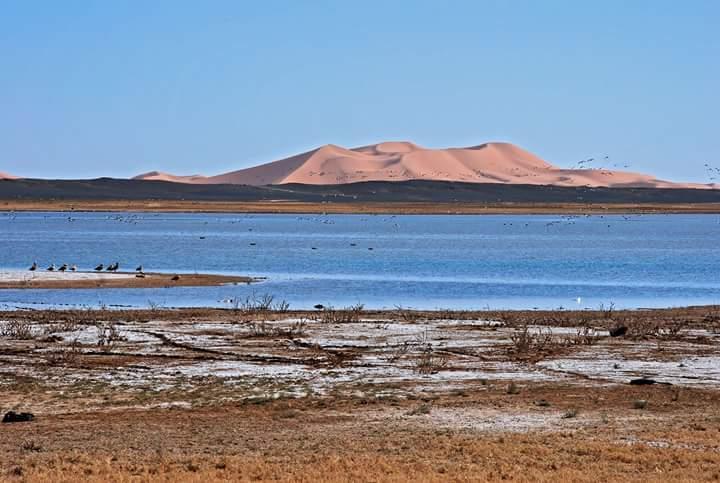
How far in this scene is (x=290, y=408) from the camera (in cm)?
1748

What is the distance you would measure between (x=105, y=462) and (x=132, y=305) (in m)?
22.0

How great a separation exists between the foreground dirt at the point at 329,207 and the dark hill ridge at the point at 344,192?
3386mm

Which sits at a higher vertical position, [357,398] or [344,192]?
[344,192]

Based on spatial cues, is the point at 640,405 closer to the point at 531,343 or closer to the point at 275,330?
the point at 531,343

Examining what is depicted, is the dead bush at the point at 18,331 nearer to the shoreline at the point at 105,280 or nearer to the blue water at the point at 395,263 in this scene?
the blue water at the point at 395,263

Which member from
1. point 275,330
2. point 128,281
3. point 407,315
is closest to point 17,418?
point 275,330

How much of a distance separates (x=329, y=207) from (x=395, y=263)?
4114 inches

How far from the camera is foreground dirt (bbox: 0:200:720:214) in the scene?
152 meters

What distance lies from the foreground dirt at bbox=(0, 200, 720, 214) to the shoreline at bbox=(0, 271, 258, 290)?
103 metres

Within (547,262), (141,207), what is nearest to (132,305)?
(547,262)

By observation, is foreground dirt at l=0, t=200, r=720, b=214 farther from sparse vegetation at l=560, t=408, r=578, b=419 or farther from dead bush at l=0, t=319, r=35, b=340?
sparse vegetation at l=560, t=408, r=578, b=419

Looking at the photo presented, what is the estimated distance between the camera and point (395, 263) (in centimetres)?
5741

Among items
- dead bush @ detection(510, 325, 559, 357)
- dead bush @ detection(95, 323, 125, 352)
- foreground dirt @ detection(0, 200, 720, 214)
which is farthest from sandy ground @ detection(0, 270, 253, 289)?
foreground dirt @ detection(0, 200, 720, 214)

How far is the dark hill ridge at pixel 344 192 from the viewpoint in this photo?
16625 centimetres
